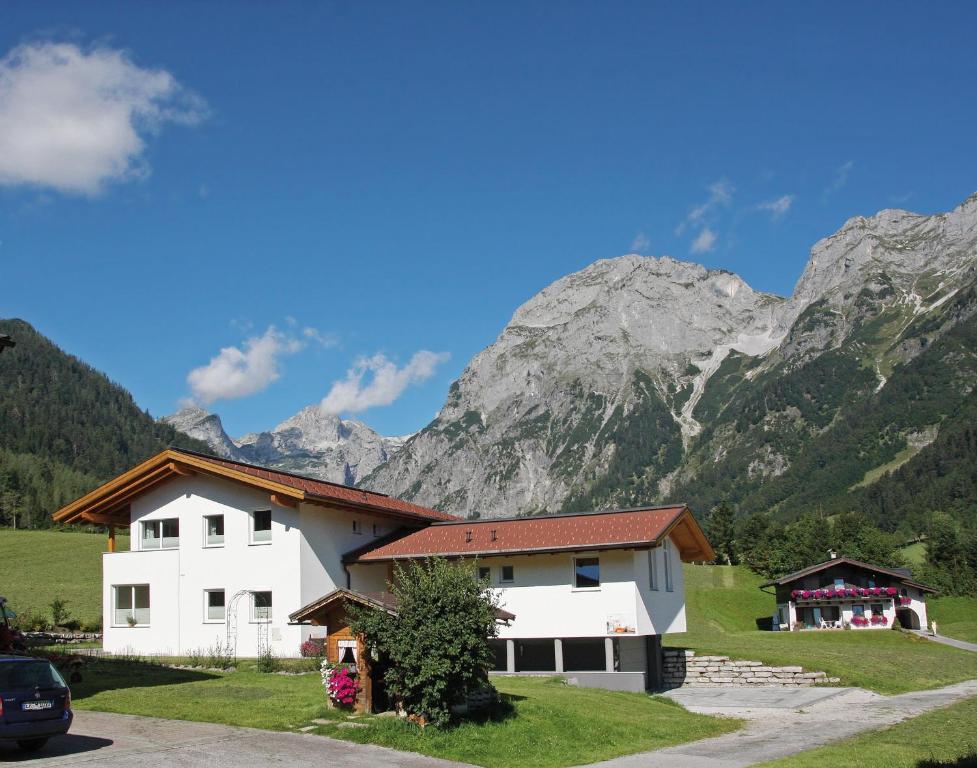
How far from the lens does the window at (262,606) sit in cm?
3591

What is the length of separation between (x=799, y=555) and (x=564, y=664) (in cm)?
6618

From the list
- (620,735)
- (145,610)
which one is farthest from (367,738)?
(145,610)

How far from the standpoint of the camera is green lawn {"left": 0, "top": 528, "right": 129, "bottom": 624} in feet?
186

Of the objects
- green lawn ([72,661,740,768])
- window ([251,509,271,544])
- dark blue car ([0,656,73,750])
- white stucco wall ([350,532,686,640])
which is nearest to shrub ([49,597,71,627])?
window ([251,509,271,544])

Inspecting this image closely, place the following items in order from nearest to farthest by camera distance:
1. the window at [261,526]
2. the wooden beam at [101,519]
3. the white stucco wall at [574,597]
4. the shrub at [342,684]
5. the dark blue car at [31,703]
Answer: the dark blue car at [31,703]
the shrub at [342,684]
the white stucco wall at [574,597]
the window at [261,526]
the wooden beam at [101,519]

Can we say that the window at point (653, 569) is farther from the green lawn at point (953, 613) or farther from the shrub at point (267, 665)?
the green lawn at point (953, 613)

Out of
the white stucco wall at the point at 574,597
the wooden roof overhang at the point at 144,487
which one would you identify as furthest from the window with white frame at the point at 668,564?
the wooden roof overhang at the point at 144,487

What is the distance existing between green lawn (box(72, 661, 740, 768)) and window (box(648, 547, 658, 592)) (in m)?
7.22

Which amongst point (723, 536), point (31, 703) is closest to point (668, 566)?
point (31, 703)

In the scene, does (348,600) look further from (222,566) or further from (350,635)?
(222,566)

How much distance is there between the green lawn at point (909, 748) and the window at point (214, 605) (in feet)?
79.0

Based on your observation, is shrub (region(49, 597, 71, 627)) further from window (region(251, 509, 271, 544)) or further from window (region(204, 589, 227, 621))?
window (region(251, 509, 271, 544))

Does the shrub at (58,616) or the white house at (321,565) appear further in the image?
the shrub at (58,616)

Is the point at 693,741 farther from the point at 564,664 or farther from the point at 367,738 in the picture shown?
the point at 564,664
